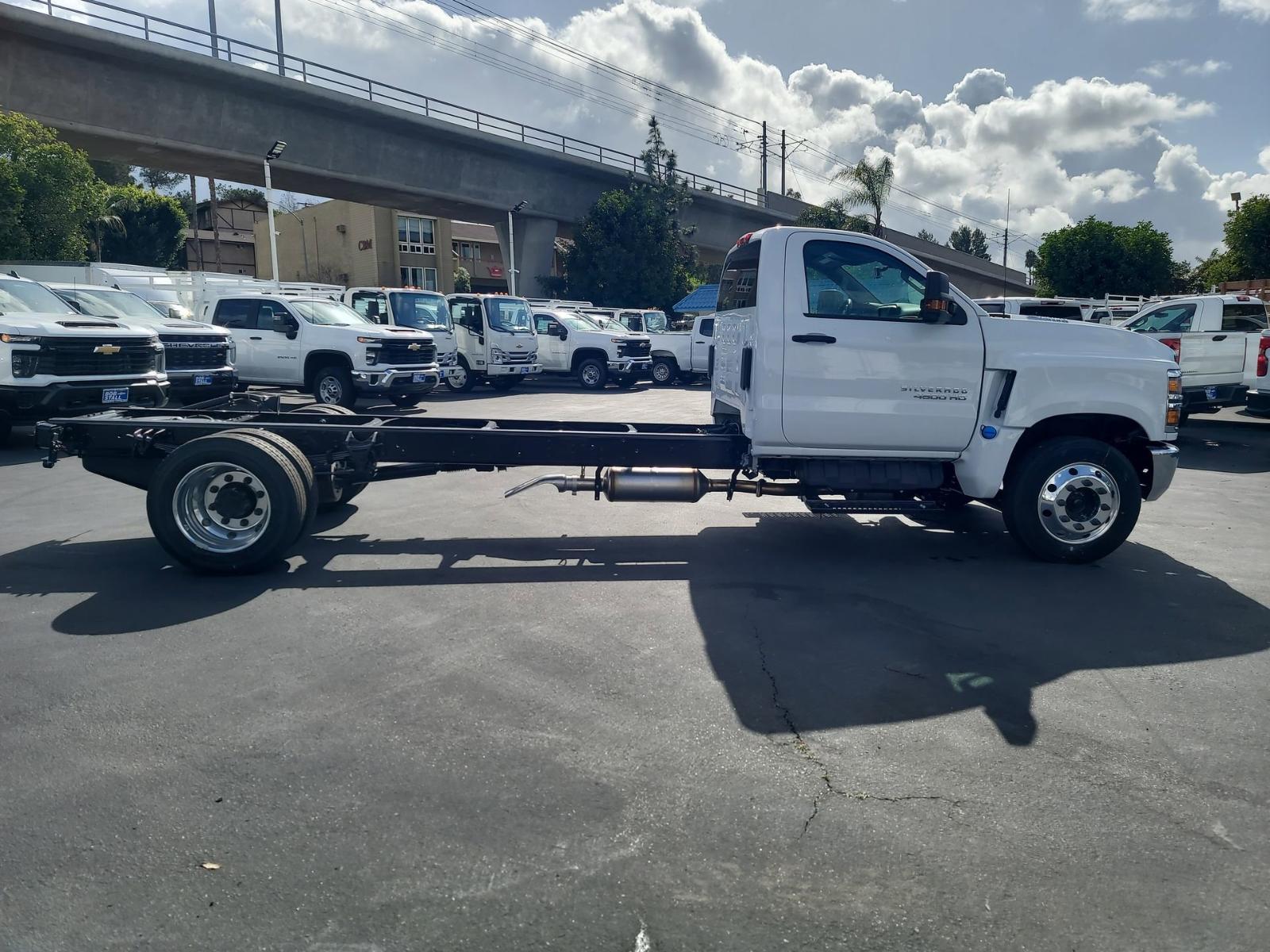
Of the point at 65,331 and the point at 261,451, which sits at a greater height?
the point at 65,331

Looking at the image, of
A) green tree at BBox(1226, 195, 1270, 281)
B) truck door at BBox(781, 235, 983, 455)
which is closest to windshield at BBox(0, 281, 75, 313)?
truck door at BBox(781, 235, 983, 455)

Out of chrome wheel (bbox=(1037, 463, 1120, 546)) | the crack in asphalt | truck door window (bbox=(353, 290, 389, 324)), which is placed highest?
truck door window (bbox=(353, 290, 389, 324))

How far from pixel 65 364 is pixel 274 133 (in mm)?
20866

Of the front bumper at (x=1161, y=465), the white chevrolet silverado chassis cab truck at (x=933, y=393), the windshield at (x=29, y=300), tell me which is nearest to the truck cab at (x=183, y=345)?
the windshield at (x=29, y=300)

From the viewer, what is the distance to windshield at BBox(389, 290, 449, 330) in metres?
19.6

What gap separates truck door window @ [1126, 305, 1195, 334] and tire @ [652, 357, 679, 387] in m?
12.8

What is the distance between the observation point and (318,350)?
16078 millimetres

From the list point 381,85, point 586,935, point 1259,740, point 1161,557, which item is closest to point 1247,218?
point 381,85

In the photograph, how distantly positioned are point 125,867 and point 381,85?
32281mm

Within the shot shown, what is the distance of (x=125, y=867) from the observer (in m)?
2.93

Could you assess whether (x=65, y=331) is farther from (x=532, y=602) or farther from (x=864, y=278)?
(x=864, y=278)

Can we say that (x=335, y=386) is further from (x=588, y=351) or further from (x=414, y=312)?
(x=588, y=351)

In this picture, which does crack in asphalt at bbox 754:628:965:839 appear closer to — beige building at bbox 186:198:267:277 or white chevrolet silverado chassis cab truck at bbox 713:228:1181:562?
white chevrolet silverado chassis cab truck at bbox 713:228:1181:562

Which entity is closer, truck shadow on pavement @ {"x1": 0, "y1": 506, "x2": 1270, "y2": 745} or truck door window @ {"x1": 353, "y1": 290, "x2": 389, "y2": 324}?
truck shadow on pavement @ {"x1": 0, "y1": 506, "x2": 1270, "y2": 745}
